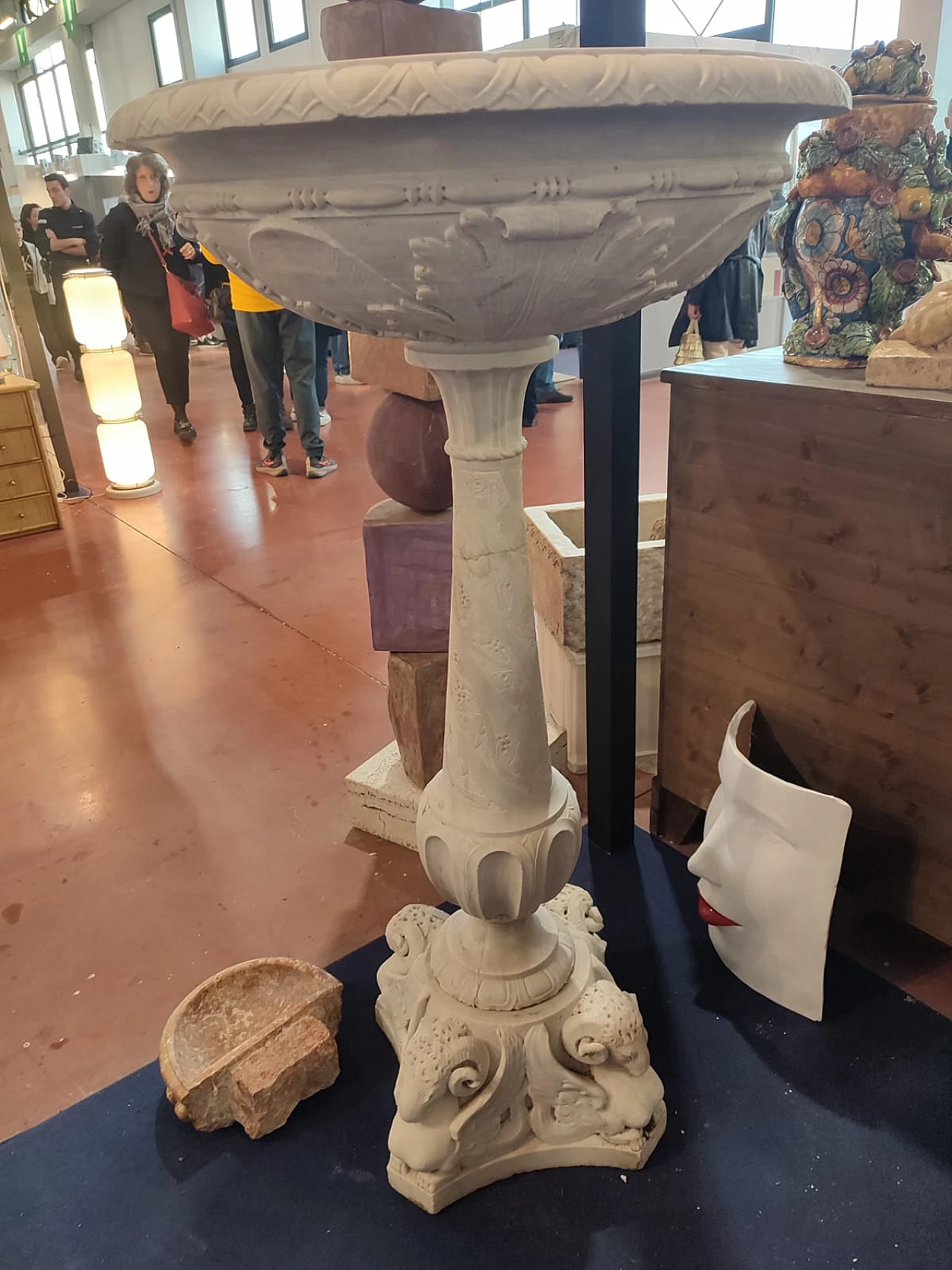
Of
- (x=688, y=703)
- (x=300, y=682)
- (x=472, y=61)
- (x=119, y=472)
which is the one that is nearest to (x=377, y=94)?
(x=472, y=61)

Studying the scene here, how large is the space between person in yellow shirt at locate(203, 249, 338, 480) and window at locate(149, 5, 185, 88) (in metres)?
8.73

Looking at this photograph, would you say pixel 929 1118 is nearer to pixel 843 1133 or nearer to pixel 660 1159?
pixel 843 1133

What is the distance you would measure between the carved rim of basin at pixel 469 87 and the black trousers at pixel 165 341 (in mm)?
4472

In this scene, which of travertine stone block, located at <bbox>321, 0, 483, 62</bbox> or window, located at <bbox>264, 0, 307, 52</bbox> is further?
window, located at <bbox>264, 0, 307, 52</bbox>

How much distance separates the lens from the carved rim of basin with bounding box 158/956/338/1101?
1.26m

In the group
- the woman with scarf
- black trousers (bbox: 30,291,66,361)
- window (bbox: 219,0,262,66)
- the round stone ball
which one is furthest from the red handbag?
window (bbox: 219,0,262,66)

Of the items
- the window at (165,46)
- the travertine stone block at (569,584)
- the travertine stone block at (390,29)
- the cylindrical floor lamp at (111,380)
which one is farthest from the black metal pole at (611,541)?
the window at (165,46)

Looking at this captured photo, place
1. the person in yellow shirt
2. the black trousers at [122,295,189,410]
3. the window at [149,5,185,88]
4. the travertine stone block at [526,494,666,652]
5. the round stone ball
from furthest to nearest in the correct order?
the window at [149,5,185,88]
the black trousers at [122,295,189,410]
the person in yellow shirt
the travertine stone block at [526,494,666,652]
the round stone ball

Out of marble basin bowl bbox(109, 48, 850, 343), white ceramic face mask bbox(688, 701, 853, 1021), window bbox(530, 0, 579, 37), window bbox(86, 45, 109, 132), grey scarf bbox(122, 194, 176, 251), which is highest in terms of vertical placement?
window bbox(86, 45, 109, 132)

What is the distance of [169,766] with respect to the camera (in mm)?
2115

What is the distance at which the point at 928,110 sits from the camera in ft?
4.46

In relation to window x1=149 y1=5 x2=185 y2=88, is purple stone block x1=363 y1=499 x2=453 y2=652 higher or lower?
lower

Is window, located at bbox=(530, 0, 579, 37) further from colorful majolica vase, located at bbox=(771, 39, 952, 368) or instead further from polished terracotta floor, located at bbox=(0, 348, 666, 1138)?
colorful majolica vase, located at bbox=(771, 39, 952, 368)

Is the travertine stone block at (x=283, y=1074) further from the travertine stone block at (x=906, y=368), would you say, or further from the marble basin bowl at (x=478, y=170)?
the travertine stone block at (x=906, y=368)
